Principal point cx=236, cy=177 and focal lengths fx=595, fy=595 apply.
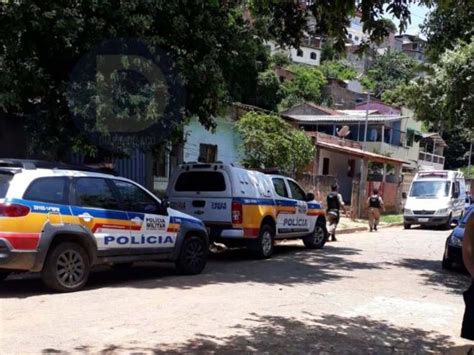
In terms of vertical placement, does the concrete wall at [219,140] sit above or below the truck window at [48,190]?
above

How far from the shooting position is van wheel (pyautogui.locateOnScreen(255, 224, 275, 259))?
1220 centimetres

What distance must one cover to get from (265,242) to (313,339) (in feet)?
21.1

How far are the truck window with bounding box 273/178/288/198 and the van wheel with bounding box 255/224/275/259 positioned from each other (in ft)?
3.14

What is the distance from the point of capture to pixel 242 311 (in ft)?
23.4

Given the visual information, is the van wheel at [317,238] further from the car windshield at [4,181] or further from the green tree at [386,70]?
the green tree at [386,70]

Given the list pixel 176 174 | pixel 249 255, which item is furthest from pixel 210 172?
pixel 249 255

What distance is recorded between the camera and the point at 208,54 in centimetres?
1160

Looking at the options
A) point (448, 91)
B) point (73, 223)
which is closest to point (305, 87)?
point (448, 91)

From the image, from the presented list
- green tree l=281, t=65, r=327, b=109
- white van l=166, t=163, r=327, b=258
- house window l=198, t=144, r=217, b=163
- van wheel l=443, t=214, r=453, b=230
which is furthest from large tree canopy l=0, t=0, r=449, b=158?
green tree l=281, t=65, r=327, b=109

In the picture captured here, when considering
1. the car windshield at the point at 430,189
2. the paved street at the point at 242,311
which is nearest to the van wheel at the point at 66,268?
the paved street at the point at 242,311

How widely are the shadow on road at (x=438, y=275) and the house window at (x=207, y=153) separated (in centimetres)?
889

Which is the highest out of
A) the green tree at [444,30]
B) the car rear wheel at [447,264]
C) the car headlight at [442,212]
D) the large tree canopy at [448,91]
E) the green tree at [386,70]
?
the green tree at [386,70]

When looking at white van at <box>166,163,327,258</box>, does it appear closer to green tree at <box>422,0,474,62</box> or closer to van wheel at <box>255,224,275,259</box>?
van wheel at <box>255,224,275,259</box>

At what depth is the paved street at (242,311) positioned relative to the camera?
18.8 feet
